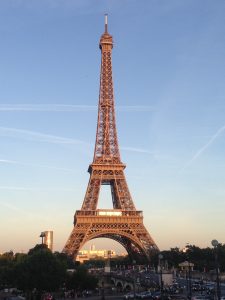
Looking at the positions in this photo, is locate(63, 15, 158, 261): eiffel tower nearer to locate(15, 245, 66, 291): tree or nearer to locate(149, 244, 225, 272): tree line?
locate(149, 244, 225, 272): tree line

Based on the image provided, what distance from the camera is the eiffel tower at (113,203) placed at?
338 ft

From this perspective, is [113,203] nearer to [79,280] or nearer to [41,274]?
[79,280]

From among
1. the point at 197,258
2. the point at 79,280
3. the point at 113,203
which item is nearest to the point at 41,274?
the point at 79,280

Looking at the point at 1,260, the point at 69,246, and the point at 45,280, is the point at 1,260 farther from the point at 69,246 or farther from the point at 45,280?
the point at 45,280

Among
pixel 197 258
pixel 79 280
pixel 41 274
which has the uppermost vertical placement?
pixel 197 258

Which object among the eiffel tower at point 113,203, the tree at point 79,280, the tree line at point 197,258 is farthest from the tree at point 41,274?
the tree line at point 197,258

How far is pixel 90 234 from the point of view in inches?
4097

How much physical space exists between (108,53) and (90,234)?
45.0 meters

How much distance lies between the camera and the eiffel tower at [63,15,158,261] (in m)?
103

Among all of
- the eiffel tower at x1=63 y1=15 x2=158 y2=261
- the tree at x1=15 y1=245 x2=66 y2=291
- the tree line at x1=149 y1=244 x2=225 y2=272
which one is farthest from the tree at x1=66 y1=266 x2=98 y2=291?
the tree line at x1=149 y1=244 x2=225 y2=272

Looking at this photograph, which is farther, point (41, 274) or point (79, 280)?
point (79, 280)

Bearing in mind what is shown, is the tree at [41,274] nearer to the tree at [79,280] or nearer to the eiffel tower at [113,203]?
the tree at [79,280]

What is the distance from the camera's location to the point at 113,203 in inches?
4444

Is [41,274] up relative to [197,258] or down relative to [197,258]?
down
